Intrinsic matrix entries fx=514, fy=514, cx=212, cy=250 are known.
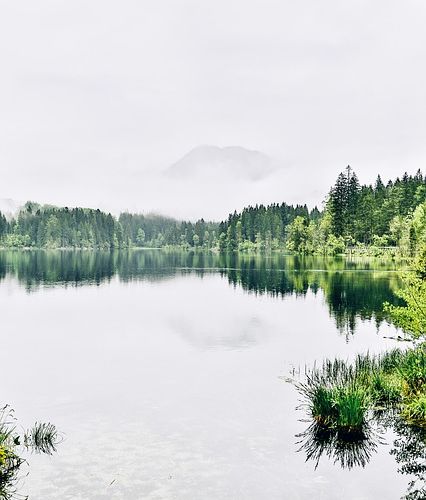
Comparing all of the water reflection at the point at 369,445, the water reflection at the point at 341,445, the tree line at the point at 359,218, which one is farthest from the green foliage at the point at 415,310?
the tree line at the point at 359,218

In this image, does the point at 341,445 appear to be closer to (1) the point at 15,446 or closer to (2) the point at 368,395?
(2) the point at 368,395

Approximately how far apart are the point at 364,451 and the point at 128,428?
9128mm

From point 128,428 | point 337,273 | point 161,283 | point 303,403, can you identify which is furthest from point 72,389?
point 337,273

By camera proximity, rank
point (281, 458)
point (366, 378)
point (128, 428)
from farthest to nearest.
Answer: point (366, 378) → point (128, 428) → point (281, 458)

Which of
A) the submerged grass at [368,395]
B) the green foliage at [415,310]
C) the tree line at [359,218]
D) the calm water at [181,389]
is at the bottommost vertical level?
the calm water at [181,389]

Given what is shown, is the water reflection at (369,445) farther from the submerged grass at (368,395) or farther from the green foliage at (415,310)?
the green foliage at (415,310)

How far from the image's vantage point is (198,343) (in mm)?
38562

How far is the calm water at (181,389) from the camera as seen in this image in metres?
16.2

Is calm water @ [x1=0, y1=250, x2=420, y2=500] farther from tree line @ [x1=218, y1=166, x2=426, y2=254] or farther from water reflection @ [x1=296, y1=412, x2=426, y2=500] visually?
tree line @ [x1=218, y1=166, x2=426, y2=254]

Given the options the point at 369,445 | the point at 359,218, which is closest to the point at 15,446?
the point at 369,445

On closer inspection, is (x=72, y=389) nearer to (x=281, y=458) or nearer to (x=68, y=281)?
(x=281, y=458)

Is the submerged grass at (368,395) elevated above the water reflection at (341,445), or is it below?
above

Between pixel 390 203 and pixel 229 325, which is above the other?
pixel 390 203

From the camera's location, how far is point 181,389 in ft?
87.6
